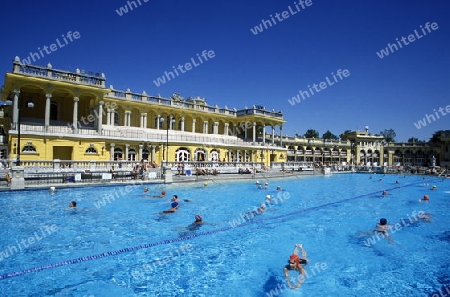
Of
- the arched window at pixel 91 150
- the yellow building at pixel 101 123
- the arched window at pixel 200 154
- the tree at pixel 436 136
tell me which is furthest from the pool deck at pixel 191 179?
the tree at pixel 436 136

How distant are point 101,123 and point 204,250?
78.6ft

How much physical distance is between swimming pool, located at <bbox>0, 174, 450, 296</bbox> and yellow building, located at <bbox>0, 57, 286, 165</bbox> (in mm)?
11084

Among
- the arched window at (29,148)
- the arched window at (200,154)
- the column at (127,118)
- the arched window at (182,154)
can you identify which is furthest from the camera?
the arched window at (200,154)

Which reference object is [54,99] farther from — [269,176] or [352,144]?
[352,144]

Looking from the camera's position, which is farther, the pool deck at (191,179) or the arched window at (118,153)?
the arched window at (118,153)

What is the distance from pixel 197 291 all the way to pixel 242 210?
28.4 feet

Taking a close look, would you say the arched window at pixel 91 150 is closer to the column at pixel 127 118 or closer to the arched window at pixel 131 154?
the arched window at pixel 131 154

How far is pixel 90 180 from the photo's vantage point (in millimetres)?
18844

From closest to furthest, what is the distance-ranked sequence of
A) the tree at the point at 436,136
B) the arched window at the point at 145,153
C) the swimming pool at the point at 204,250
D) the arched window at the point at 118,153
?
1. the swimming pool at the point at 204,250
2. the arched window at the point at 118,153
3. the arched window at the point at 145,153
4. the tree at the point at 436,136

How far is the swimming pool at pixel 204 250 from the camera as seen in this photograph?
257 inches

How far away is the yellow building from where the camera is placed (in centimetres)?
2473

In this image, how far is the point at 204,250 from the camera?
28.9 feet

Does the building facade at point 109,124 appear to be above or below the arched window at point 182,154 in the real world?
above

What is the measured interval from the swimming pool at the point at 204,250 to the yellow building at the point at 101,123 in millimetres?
11084
